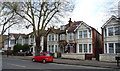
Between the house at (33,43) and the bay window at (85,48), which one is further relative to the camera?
the house at (33,43)

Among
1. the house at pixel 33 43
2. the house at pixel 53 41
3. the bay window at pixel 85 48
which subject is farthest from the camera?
the house at pixel 33 43

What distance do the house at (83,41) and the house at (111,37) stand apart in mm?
3240

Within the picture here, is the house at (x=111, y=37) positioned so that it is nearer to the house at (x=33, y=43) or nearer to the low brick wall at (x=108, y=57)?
the low brick wall at (x=108, y=57)

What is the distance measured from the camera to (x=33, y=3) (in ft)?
97.1

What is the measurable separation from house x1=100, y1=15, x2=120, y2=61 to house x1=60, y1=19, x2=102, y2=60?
10.6ft

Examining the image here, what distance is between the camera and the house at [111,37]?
2786cm

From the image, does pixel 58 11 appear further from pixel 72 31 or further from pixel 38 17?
pixel 72 31

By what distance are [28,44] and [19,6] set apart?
88.1 ft

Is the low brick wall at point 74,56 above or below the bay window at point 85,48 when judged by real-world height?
below

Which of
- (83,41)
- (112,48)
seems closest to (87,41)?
(83,41)

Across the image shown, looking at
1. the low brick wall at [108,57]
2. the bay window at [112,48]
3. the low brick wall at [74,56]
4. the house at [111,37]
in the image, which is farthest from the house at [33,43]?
the low brick wall at [108,57]

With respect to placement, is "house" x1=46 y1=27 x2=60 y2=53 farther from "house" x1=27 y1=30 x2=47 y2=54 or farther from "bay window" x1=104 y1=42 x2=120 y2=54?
"bay window" x1=104 y1=42 x2=120 y2=54

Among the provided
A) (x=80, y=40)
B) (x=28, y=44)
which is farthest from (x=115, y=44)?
(x=28, y=44)

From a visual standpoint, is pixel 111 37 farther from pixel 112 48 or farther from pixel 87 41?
pixel 87 41
